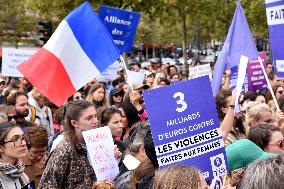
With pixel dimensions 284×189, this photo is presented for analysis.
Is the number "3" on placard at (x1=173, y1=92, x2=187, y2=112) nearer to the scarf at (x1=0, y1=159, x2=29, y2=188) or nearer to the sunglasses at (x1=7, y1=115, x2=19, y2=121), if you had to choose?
the scarf at (x1=0, y1=159, x2=29, y2=188)

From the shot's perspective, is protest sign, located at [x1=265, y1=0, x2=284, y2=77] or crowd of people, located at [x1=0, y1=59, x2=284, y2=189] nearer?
crowd of people, located at [x1=0, y1=59, x2=284, y2=189]

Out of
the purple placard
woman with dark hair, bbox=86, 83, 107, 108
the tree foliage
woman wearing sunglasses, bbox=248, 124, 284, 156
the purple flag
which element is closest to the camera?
woman wearing sunglasses, bbox=248, 124, 284, 156

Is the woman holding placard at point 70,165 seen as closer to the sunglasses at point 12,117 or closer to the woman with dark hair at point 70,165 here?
the woman with dark hair at point 70,165

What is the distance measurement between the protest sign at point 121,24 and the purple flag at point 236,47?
248 centimetres

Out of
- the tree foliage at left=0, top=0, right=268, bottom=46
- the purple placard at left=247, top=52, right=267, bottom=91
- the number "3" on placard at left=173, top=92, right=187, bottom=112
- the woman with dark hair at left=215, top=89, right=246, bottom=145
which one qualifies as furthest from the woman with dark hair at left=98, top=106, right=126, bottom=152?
the tree foliage at left=0, top=0, right=268, bottom=46

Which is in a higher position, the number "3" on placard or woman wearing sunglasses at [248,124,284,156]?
the number "3" on placard

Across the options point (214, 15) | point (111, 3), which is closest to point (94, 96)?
point (111, 3)

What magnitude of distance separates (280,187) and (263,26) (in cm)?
3006

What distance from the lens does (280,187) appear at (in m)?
2.38

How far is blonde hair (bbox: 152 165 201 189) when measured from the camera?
8.91ft

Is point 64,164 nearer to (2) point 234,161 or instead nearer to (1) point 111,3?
(2) point 234,161

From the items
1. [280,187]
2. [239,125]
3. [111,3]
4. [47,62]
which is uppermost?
[111,3]

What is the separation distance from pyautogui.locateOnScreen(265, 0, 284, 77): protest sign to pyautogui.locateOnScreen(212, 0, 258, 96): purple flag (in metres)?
0.41

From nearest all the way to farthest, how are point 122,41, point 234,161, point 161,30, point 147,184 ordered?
point 147,184 < point 234,161 < point 122,41 < point 161,30
